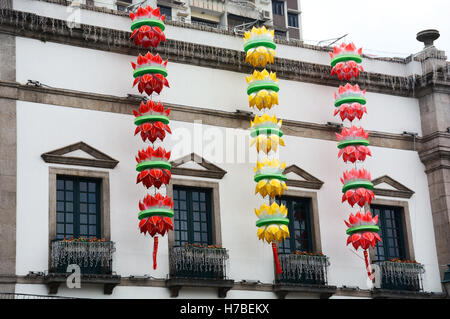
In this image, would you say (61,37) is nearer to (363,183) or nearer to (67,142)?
(67,142)

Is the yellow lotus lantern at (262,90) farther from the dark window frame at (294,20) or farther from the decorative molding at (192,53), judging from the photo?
the dark window frame at (294,20)

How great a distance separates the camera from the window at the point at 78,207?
27.3 meters

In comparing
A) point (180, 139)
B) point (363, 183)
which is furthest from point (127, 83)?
point (363, 183)

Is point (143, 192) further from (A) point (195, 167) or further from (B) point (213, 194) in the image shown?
(B) point (213, 194)

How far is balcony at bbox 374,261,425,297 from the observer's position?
30.8 meters

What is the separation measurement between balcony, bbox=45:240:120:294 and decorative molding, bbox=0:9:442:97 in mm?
5962

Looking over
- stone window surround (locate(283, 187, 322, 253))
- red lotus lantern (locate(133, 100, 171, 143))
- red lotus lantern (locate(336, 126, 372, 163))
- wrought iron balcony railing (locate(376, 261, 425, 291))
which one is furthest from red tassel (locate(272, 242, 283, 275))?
red lotus lantern (locate(133, 100, 171, 143))

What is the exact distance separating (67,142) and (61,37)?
3.11 m

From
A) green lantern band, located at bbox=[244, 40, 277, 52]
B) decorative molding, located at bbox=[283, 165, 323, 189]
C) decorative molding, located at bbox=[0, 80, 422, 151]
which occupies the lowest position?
decorative molding, located at bbox=[283, 165, 323, 189]

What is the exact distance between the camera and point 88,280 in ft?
86.0

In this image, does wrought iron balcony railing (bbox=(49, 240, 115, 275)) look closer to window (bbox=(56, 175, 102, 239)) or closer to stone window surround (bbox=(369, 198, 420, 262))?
window (bbox=(56, 175, 102, 239))
